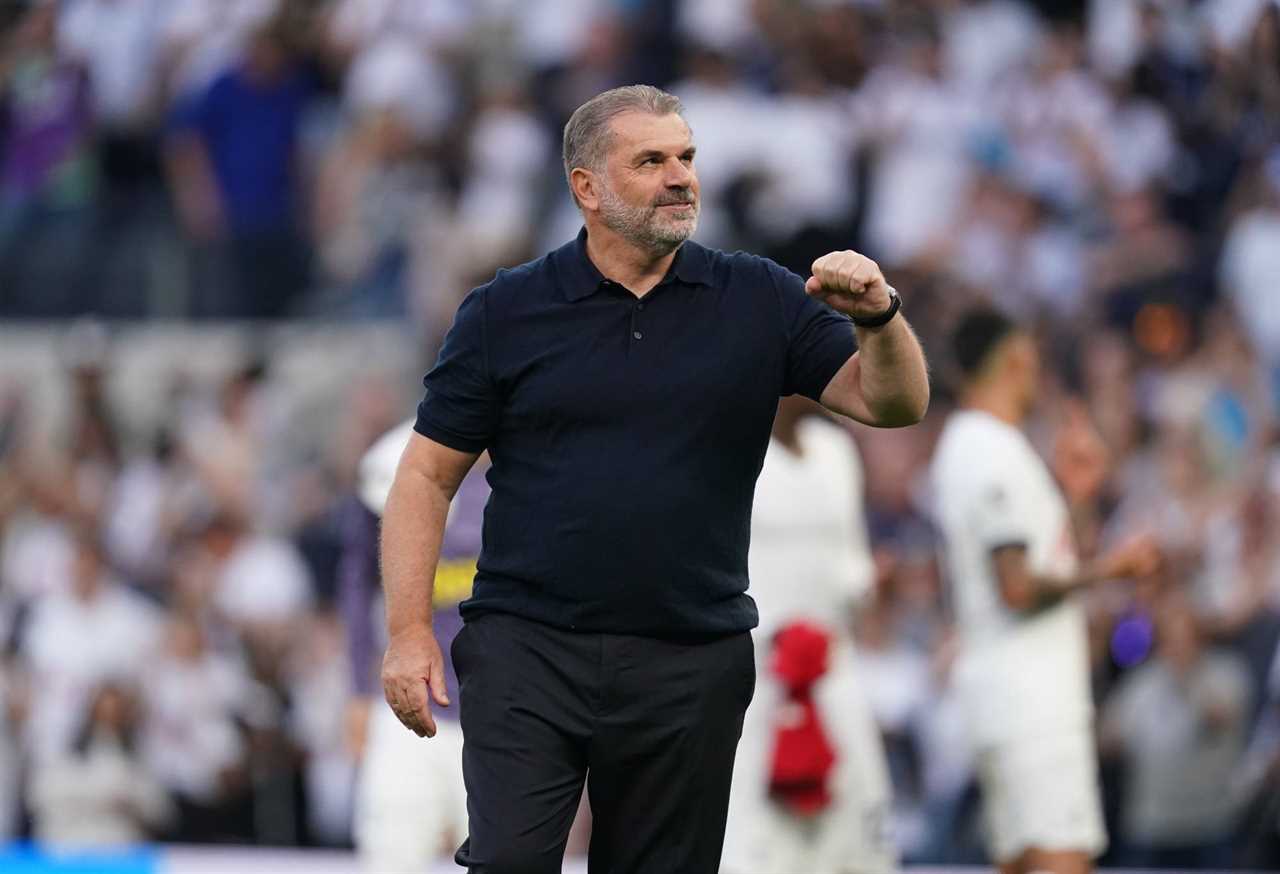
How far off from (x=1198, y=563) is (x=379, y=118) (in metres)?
5.28

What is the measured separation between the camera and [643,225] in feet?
16.2

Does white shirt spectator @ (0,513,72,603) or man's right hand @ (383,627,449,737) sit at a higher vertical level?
man's right hand @ (383,627,449,737)

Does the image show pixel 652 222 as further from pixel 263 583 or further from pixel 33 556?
pixel 33 556

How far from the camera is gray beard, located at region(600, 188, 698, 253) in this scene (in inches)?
194

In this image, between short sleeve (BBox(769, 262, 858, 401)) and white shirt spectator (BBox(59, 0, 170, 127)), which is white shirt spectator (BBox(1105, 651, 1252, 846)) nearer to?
short sleeve (BBox(769, 262, 858, 401))

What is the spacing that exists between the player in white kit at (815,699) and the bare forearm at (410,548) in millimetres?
2329

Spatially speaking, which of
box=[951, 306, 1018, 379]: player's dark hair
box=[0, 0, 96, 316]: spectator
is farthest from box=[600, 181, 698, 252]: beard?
box=[0, 0, 96, 316]: spectator

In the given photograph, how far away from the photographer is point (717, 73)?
11.8 metres

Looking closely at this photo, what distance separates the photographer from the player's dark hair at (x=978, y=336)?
24.4 feet

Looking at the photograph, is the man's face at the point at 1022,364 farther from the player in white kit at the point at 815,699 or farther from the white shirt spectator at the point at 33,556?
the white shirt spectator at the point at 33,556

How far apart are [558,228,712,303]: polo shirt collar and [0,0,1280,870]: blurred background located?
4578 millimetres

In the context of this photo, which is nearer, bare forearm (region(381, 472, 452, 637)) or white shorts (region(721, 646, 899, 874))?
bare forearm (region(381, 472, 452, 637))

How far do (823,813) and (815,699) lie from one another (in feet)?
1.22

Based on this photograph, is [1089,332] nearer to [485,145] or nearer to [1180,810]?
[1180,810]
